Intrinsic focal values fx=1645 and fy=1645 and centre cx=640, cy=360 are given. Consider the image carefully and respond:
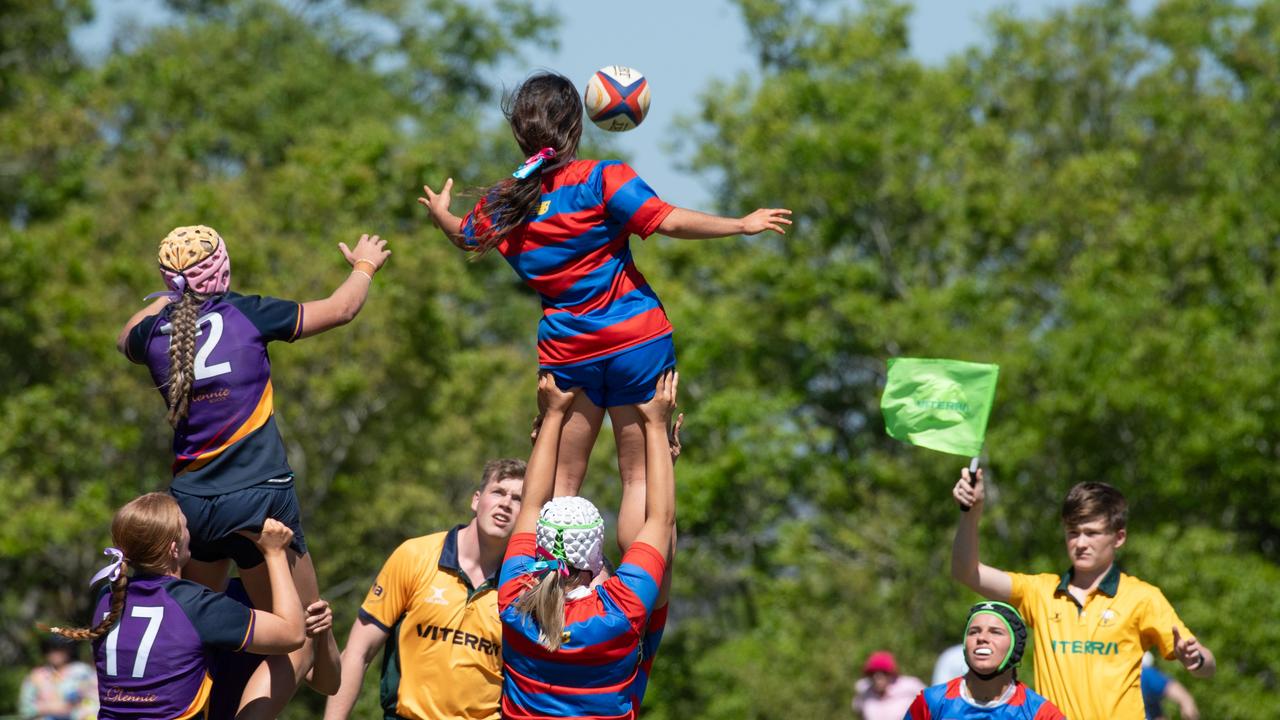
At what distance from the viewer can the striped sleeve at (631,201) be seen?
5918 mm

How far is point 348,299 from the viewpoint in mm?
6141

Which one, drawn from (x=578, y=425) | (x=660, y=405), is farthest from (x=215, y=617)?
(x=660, y=405)

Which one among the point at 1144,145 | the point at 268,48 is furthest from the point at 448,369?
the point at 1144,145

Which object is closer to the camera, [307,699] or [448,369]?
[307,699]

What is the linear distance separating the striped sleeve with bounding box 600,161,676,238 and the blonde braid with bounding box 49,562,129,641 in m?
2.12

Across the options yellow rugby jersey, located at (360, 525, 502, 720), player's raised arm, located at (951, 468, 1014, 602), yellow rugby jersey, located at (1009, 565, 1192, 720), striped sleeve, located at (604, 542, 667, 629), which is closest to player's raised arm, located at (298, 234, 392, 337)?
striped sleeve, located at (604, 542, 667, 629)

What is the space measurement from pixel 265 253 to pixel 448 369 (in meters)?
3.68

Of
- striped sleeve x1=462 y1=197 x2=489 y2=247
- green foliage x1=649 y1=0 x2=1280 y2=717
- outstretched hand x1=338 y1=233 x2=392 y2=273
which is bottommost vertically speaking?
outstretched hand x1=338 y1=233 x2=392 y2=273

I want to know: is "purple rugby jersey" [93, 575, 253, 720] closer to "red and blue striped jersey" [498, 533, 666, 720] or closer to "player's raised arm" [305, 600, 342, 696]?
"player's raised arm" [305, 600, 342, 696]

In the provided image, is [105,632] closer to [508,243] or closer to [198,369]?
[198,369]

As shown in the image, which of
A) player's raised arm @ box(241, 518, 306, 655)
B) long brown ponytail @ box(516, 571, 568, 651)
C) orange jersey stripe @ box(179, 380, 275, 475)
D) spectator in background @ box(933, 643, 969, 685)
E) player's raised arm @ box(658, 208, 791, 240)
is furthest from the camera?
spectator in background @ box(933, 643, 969, 685)

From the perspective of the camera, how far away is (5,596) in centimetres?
2756

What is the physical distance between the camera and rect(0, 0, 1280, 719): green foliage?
2556 centimetres

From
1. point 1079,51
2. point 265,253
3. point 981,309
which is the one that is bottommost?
point 265,253
